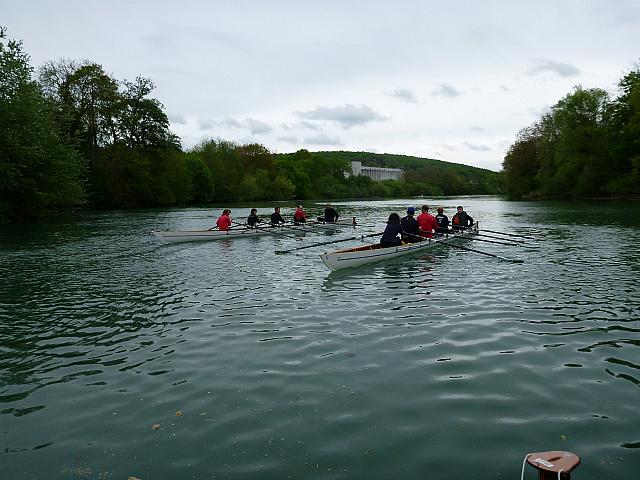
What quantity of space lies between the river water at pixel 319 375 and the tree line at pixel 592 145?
66471 millimetres

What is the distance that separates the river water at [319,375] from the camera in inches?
212

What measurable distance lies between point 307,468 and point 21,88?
40710mm

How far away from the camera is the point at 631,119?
67.6 meters

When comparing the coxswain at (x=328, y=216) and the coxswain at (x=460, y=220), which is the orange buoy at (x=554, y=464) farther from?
the coxswain at (x=328, y=216)

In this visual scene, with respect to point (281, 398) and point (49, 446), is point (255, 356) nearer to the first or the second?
point (281, 398)

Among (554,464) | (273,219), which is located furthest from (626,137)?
(554,464)

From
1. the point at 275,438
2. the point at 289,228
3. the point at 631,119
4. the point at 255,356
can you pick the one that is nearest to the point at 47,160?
the point at 289,228

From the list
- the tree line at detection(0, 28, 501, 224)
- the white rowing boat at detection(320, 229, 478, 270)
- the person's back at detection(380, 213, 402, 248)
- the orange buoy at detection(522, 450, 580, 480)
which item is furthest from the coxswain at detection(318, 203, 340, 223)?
the orange buoy at detection(522, 450, 580, 480)

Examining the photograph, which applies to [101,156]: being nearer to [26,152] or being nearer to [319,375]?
[26,152]

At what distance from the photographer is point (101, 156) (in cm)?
6625

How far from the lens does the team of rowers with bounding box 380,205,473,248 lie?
18906 millimetres

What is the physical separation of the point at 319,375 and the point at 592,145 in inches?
3291

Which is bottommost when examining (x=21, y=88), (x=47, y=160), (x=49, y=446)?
(x=49, y=446)

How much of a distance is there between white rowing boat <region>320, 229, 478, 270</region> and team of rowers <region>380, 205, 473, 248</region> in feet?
1.02
